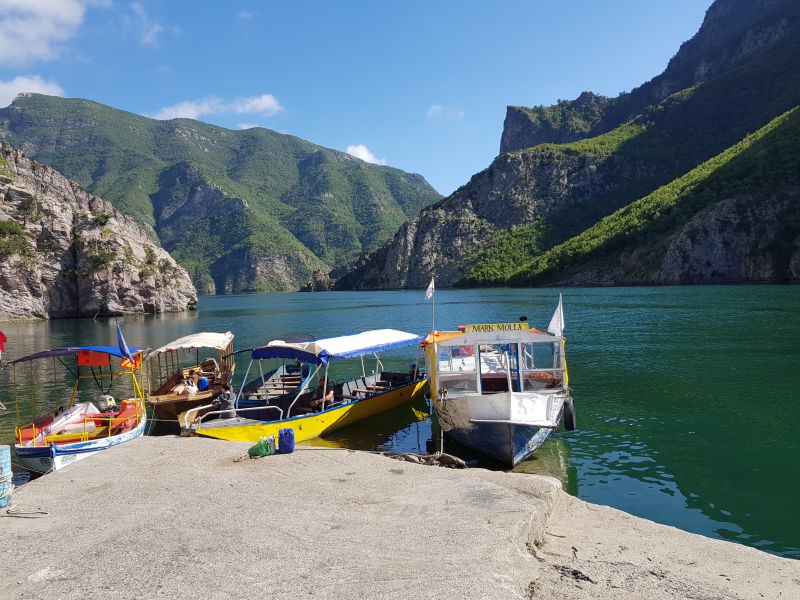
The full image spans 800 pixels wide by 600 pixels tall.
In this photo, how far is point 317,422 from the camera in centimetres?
1970

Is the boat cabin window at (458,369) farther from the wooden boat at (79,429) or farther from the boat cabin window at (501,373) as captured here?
the wooden boat at (79,429)

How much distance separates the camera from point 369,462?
1405 centimetres

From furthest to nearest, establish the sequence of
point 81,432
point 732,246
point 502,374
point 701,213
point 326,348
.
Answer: point 701,213 < point 732,246 < point 326,348 < point 502,374 < point 81,432

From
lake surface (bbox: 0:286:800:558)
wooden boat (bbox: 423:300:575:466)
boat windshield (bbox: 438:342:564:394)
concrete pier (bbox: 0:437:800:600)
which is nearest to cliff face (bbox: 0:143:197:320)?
lake surface (bbox: 0:286:800:558)

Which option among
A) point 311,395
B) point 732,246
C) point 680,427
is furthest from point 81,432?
point 732,246

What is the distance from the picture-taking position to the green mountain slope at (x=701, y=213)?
368 ft

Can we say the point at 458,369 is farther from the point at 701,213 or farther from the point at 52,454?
the point at 701,213

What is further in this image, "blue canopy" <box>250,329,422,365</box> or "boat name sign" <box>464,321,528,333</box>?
"blue canopy" <box>250,329,422,365</box>

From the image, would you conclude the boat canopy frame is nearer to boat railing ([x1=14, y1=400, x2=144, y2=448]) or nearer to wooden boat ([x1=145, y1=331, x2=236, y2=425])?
wooden boat ([x1=145, y1=331, x2=236, y2=425])

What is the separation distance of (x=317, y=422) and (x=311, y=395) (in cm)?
269

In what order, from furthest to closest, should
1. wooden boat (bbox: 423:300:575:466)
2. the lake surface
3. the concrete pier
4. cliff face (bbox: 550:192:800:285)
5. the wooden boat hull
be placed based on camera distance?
1. cliff face (bbox: 550:192:800:285)
2. wooden boat (bbox: 423:300:575:466)
3. the wooden boat hull
4. the lake surface
5. the concrete pier

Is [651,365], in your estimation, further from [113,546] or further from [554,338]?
[113,546]

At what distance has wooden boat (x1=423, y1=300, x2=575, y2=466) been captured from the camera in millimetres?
16344

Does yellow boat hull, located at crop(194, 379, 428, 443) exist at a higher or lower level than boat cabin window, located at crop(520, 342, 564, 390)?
lower
